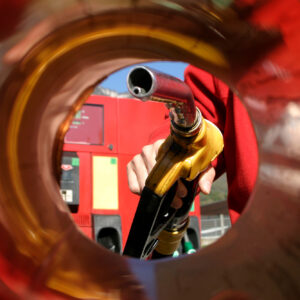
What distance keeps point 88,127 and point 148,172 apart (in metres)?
1.30

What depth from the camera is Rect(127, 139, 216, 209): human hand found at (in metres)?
0.67

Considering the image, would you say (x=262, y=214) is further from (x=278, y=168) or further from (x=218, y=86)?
(x=218, y=86)

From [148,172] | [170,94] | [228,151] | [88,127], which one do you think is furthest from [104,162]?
[170,94]

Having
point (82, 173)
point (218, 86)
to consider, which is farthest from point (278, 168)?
point (82, 173)

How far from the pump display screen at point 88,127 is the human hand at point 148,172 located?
3.95 ft

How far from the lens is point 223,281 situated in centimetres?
35

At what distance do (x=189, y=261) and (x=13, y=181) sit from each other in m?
0.17

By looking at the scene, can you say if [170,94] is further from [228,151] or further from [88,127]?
[88,127]

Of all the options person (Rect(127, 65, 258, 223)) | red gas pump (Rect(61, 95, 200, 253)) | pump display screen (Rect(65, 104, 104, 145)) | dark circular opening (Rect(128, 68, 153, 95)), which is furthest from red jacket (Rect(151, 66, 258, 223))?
pump display screen (Rect(65, 104, 104, 145))

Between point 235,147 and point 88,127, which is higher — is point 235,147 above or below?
below

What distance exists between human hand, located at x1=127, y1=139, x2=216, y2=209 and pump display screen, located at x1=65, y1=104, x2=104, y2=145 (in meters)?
1.20

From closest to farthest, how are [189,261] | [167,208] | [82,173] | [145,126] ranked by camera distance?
1. [189,261]
2. [167,208]
3. [82,173]
4. [145,126]

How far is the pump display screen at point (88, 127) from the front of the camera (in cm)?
195

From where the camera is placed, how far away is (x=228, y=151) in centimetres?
67
